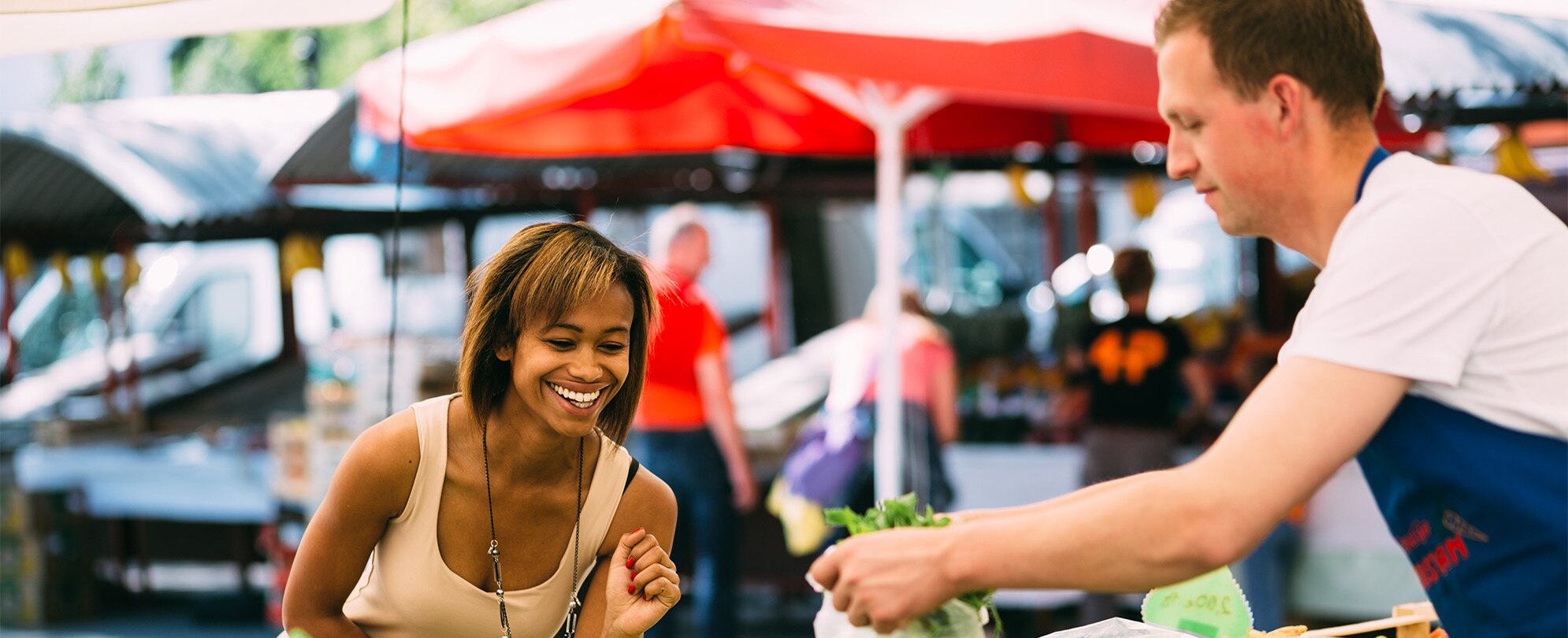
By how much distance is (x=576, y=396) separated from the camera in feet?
6.64

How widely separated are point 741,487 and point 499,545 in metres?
3.53

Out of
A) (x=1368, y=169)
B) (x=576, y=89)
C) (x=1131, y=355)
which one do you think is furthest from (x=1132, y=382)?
(x=1368, y=169)

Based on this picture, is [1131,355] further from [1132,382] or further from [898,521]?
[898,521]

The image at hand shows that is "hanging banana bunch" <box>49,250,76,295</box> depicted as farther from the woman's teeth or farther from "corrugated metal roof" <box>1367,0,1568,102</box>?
the woman's teeth

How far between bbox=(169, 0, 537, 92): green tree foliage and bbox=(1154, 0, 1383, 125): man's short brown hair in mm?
14641

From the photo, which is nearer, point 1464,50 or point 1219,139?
point 1219,139

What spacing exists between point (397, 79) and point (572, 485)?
103 inches

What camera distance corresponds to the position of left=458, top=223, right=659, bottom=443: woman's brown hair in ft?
6.66

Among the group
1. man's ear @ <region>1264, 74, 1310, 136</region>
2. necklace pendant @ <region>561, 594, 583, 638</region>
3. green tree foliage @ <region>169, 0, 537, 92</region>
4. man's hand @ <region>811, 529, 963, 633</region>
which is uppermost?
green tree foliage @ <region>169, 0, 537, 92</region>

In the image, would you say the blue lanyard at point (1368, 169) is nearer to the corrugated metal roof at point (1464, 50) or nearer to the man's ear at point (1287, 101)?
the man's ear at point (1287, 101)

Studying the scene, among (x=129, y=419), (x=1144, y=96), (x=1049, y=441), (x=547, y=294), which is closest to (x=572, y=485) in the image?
(x=547, y=294)

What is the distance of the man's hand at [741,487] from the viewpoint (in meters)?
5.63

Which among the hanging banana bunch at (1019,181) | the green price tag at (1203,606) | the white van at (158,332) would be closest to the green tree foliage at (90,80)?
the white van at (158,332)

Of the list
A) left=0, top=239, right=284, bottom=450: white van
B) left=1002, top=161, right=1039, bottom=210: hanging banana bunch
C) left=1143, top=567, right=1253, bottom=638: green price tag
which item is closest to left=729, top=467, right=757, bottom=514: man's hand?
left=1002, top=161, right=1039, bottom=210: hanging banana bunch
